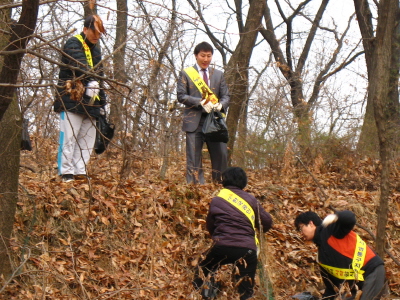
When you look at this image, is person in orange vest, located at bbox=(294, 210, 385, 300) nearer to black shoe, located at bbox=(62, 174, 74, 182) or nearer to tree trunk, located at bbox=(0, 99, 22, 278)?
tree trunk, located at bbox=(0, 99, 22, 278)

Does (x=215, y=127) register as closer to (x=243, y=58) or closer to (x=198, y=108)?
(x=198, y=108)

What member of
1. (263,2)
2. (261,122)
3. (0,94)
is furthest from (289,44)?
(0,94)

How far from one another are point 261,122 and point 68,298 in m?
7.98

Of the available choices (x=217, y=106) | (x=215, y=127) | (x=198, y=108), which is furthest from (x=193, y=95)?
(x=215, y=127)

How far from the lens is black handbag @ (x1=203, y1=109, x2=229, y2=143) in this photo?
25.6 ft

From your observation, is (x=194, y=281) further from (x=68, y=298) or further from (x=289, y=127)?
(x=289, y=127)

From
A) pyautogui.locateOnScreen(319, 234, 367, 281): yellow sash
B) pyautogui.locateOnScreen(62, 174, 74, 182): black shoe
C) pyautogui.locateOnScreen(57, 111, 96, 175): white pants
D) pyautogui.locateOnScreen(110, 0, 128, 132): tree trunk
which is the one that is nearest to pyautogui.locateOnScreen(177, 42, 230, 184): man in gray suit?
pyautogui.locateOnScreen(110, 0, 128, 132): tree trunk

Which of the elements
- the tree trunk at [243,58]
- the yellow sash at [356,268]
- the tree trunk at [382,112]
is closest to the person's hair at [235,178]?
the yellow sash at [356,268]

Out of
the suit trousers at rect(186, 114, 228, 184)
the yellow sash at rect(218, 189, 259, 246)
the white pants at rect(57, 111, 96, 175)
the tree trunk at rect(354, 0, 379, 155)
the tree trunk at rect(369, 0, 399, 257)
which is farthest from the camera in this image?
the tree trunk at rect(354, 0, 379, 155)

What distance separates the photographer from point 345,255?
5.61 meters

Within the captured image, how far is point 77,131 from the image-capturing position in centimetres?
719

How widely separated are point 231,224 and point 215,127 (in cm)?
238

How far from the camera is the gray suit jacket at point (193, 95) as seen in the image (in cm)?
801

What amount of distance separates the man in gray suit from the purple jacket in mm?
2149
